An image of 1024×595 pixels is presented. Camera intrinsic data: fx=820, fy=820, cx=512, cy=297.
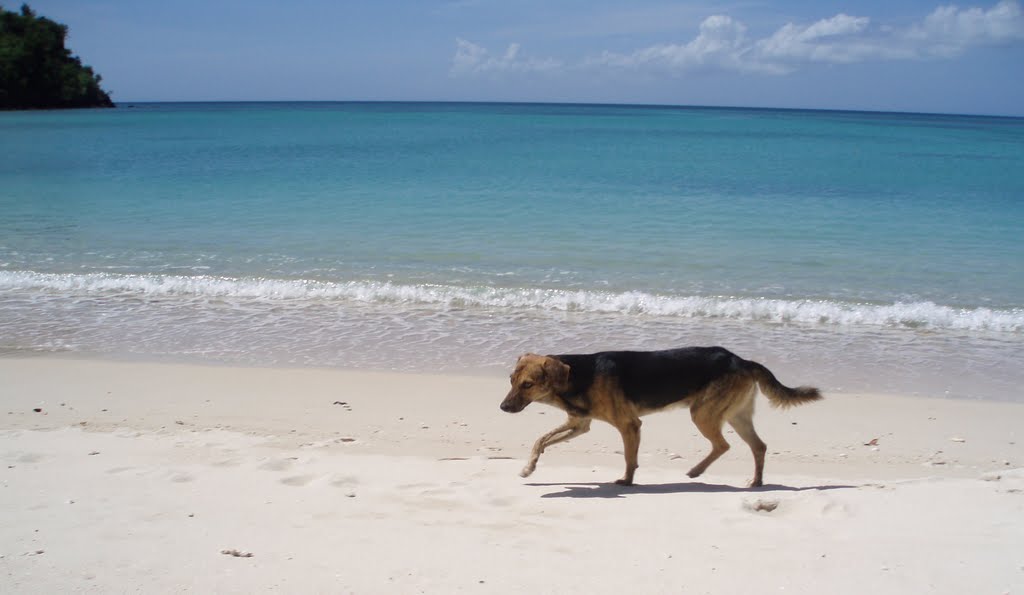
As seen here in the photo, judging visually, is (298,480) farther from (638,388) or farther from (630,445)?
(638,388)

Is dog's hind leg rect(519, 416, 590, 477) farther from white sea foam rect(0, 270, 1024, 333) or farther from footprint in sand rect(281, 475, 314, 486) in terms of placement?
white sea foam rect(0, 270, 1024, 333)

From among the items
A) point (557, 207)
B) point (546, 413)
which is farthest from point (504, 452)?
point (557, 207)

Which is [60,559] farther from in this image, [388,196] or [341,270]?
[388,196]

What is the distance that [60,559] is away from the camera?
426 cm

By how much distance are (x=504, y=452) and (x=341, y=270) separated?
9105mm

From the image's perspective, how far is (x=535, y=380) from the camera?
19.4 ft

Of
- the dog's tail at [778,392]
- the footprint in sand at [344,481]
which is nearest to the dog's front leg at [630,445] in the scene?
the dog's tail at [778,392]

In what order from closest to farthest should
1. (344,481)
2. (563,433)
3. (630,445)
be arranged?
(344,481), (630,445), (563,433)

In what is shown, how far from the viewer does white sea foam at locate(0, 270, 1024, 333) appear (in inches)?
472

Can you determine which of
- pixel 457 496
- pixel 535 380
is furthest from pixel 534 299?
pixel 457 496

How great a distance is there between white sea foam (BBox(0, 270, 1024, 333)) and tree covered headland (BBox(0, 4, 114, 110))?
8549 centimetres

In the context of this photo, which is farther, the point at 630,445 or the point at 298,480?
the point at 630,445

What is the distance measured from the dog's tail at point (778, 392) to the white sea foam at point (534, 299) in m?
5.94

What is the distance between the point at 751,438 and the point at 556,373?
1616 millimetres
